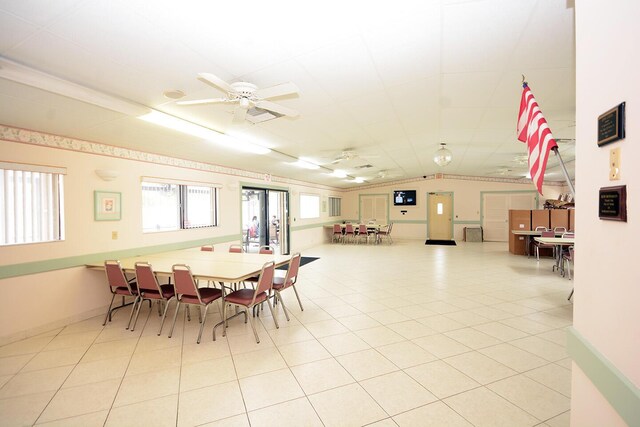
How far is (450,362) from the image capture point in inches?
105

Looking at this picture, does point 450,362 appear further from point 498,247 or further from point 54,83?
point 498,247

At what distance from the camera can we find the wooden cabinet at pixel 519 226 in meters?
8.77

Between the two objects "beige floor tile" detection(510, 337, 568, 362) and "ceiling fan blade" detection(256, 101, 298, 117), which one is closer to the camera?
"ceiling fan blade" detection(256, 101, 298, 117)

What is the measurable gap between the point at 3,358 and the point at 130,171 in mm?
2631

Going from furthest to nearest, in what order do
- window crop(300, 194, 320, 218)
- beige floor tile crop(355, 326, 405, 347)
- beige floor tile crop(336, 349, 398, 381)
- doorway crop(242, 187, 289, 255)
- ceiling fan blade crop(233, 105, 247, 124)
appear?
window crop(300, 194, 320, 218)
doorway crop(242, 187, 289, 255)
beige floor tile crop(355, 326, 405, 347)
ceiling fan blade crop(233, 105, 247, 124)
beige floor tile crop(336, 349, 398, 381)

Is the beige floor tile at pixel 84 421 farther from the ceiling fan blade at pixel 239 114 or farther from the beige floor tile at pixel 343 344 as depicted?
the ceiling fan blade at pixel 239 114

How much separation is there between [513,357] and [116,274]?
4540mm

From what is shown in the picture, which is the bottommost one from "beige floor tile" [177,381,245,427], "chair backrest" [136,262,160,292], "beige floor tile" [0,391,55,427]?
"beige floor tile" [0,391,55,427]

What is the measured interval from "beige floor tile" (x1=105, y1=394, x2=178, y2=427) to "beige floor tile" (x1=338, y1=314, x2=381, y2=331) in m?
2.00

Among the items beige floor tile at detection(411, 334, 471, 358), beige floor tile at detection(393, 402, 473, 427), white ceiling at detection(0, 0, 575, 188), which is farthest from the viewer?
beige floor tile at detection(411, 334, 471, 358)

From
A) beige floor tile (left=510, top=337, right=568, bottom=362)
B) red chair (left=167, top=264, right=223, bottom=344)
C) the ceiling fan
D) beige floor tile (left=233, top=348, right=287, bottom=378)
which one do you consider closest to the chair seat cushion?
red chair (left=167, top=264, right=223, bottom=344)

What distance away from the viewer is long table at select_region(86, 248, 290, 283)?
3.24 m

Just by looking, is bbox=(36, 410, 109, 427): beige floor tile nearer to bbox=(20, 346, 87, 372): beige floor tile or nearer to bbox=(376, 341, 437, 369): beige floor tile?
bbox=(20, 346, 87, 372): beige floor tile

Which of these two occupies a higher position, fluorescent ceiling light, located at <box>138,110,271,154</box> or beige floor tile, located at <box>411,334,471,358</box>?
Answer: fluorescent ceiling light, located at <box>138,110,271,154</box>
